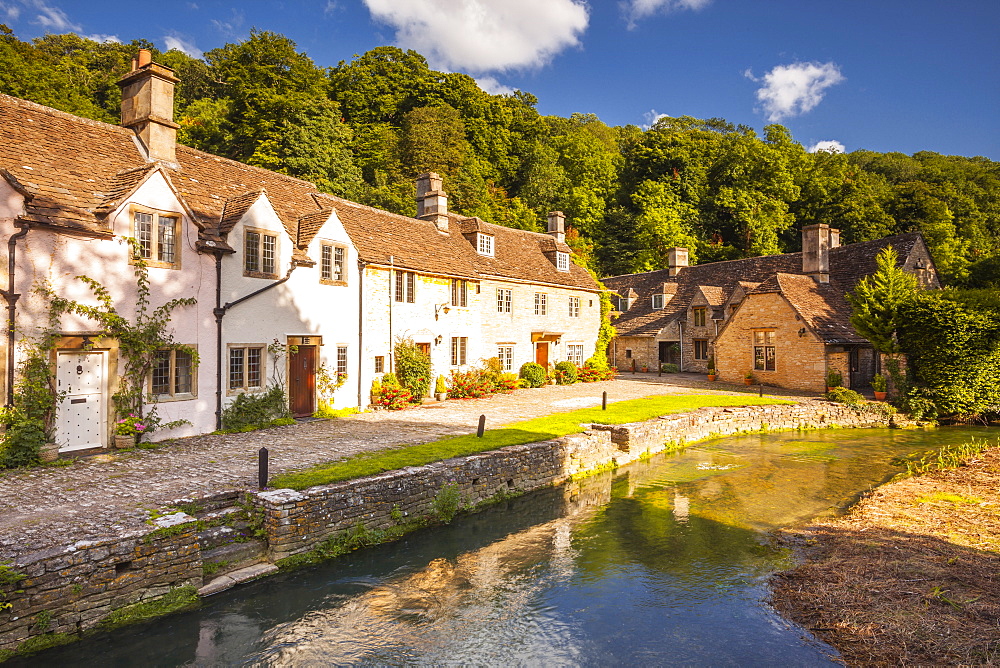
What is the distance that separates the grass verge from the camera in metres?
11.8

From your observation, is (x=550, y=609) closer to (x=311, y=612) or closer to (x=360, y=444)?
(x=311, y=612)

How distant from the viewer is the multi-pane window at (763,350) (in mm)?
33169

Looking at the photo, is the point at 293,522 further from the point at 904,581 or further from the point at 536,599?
the point at 904,581

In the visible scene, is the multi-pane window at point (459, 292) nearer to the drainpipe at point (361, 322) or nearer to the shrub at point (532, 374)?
the drainpipe at point (361, 322)

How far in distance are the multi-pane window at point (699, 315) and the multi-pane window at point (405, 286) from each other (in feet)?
84.3

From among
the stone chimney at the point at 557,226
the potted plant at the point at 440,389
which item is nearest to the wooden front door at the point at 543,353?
the stone chimney at the point at 557,226

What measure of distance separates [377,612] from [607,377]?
29.4 meters

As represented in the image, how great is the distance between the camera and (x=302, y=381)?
1980 cm

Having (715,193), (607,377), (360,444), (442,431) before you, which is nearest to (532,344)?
(607,377)

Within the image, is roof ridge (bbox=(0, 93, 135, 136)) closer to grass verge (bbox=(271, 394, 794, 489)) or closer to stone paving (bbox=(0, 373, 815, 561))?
stone paving (bbox=(0, 373, 815, 561))

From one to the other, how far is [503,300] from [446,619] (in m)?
23.1

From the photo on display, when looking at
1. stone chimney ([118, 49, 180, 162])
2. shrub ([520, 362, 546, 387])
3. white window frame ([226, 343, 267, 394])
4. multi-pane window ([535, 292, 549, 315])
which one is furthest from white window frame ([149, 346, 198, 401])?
multi-pane window ([535, 292, 549, 315])

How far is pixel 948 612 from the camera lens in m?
8.03

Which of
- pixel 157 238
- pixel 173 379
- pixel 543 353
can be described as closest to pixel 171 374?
pixel 173 379
